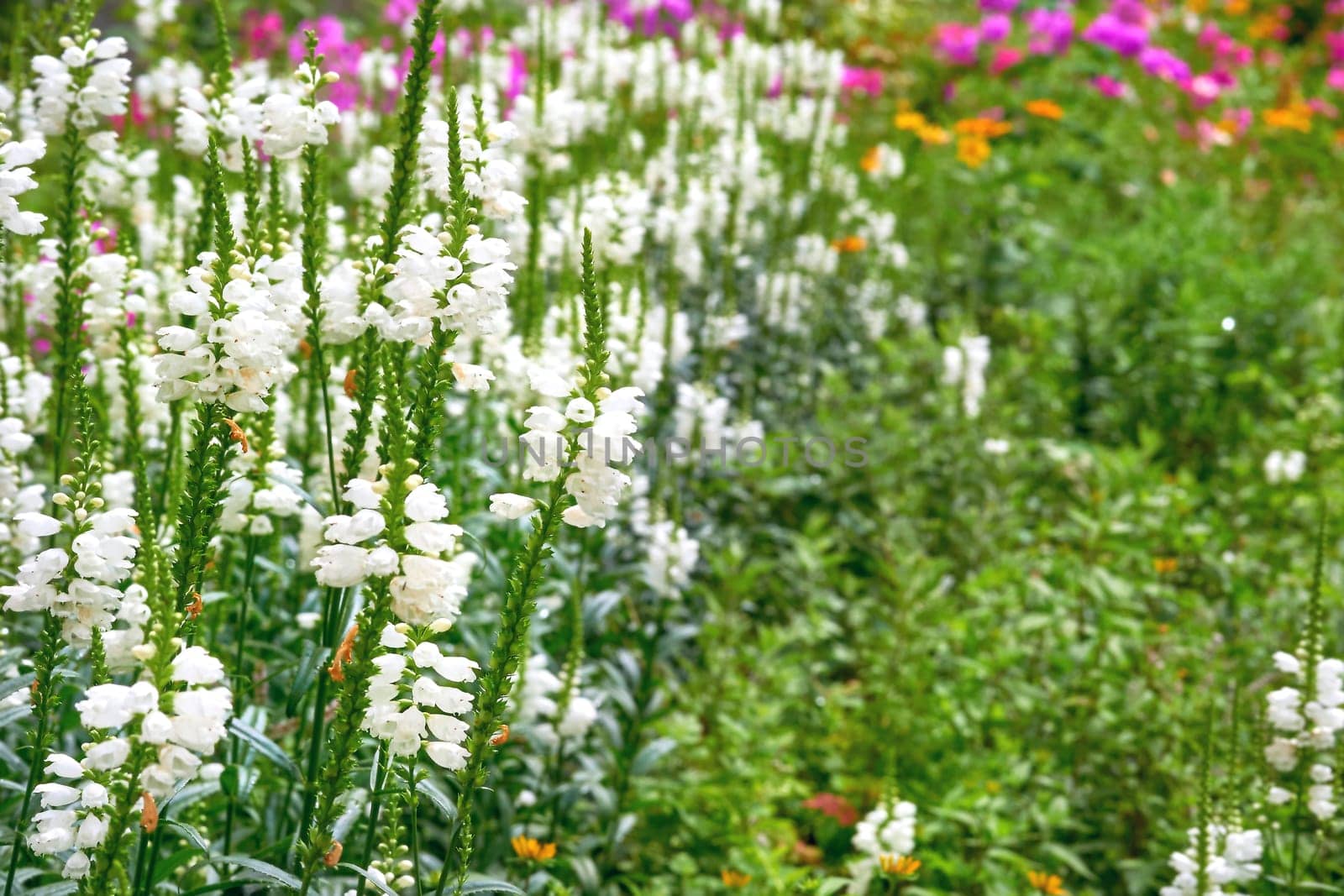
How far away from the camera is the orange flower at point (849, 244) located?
588 cm

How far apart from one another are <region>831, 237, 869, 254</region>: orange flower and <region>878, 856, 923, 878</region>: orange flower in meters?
3.60

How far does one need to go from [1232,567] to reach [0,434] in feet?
12.2

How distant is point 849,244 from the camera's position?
19.3ft

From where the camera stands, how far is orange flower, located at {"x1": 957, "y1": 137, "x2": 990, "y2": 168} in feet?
25.0

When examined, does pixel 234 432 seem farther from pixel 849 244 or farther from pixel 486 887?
pixel 849 244

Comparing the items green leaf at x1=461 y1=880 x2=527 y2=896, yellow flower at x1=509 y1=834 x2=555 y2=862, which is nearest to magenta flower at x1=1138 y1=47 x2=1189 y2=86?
yellow flower at x1=509 y1=834 x2=555 y2=862

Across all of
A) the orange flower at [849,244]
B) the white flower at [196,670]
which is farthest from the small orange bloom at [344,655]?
the orange flower at [849,244]

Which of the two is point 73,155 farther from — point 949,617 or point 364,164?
point 949,617

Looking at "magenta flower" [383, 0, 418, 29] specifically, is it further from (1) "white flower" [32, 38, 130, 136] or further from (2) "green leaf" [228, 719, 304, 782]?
(2) "green leaf" [228, 719, 304, 782]

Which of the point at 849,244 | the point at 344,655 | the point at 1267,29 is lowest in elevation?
the point at 344,655

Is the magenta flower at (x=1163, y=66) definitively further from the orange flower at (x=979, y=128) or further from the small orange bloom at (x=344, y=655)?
the small orange bloom at (x=344, y=655)

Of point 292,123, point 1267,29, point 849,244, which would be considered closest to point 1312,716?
point 292,123

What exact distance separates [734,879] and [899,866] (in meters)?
0.41

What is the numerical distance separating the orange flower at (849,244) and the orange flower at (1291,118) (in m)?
5.01
